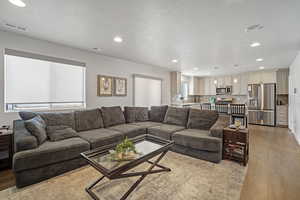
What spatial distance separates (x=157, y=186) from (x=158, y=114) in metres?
2.63

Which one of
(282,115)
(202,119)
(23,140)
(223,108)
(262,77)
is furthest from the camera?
(262,77)

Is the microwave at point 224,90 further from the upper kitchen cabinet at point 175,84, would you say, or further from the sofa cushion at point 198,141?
the sofa cushion at point 198,141

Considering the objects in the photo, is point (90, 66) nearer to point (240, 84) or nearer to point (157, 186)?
point (157, 186)

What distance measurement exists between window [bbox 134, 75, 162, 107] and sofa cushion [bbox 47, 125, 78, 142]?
2750 mm

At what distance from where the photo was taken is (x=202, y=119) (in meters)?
3.47

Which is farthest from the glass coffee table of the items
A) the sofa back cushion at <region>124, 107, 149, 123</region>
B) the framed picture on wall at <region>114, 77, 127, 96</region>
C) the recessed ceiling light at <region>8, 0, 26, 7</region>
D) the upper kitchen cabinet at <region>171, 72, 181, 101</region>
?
the upper kitchen cabinet at <region>171, 72, 181, 101</region>

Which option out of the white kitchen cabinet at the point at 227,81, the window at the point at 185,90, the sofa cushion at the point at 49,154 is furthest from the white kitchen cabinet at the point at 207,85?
the sofa cushion at the point at 49,154

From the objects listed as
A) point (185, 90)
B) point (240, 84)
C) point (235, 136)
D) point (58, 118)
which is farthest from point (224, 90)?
point (58, 118)

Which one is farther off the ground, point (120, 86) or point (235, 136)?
point (120, 86)

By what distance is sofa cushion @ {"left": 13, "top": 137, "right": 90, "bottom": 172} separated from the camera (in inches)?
73.8

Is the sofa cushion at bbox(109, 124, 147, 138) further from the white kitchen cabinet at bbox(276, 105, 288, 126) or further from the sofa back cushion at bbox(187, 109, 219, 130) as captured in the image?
the white kitchen cabinet at bbox(276, 105, 288, 126)

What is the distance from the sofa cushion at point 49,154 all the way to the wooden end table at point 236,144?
2651 mm

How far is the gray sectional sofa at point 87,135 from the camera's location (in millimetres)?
1981

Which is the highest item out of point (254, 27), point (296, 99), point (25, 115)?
point (254, 27)
